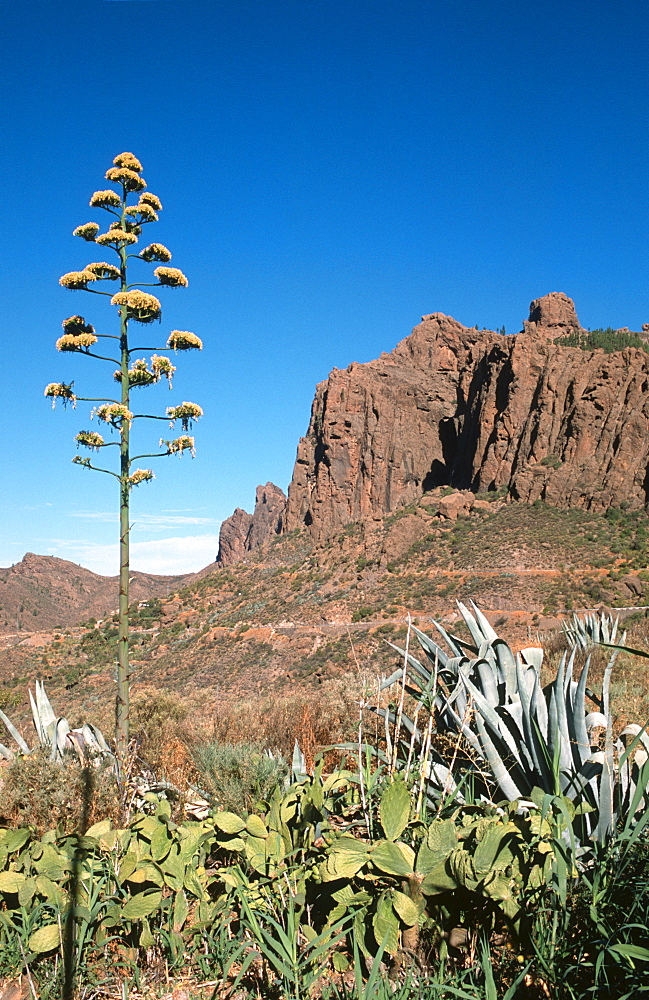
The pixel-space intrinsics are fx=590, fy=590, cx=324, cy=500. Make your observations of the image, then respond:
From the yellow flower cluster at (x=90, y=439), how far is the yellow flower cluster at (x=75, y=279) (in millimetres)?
1131

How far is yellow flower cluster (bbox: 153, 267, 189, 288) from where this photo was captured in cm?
475

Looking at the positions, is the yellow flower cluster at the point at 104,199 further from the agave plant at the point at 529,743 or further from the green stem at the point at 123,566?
the agave plant at the point at 529,743

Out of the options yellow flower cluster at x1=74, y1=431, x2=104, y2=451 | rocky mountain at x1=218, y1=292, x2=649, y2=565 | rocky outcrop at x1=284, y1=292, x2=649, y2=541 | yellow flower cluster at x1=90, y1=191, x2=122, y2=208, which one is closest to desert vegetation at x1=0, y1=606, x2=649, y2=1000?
yellow flower cluster at x1=74, y1=431, x2=104, y2=451

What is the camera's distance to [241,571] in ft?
196

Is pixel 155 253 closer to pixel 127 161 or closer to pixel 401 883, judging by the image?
pixel 127 161

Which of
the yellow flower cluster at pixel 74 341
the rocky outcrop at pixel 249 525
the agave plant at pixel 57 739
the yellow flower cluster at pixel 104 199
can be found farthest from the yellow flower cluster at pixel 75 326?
the rocky outcrop at pixel 249 525

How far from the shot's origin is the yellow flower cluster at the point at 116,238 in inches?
180

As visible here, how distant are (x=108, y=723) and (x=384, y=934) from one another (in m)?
5.50

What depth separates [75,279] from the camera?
448cm

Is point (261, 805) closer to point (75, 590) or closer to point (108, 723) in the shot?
point (108, 723)

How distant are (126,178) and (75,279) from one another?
3.36 feet

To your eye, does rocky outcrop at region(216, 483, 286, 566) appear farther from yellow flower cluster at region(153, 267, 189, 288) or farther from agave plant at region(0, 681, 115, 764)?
yellow flower cluster at region(153, 267, 189, 288)

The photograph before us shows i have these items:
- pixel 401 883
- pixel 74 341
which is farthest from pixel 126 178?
pixel 401 883

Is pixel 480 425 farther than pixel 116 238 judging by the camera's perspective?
Yes
